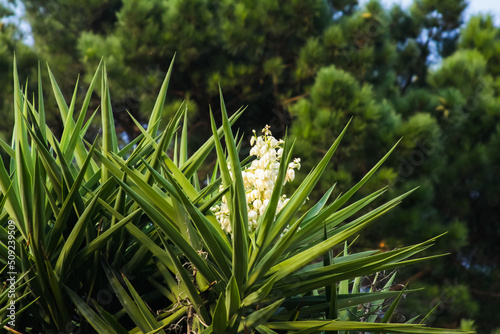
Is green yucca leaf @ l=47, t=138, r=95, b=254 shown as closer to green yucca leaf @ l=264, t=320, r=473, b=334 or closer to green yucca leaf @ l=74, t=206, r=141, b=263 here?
green yucca leaf @ l=74, t=206, r=141, b=263

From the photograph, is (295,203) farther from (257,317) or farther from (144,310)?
(144,310)

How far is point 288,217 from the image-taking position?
59.4 inches

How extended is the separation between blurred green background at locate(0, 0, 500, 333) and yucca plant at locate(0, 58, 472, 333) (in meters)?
4.37

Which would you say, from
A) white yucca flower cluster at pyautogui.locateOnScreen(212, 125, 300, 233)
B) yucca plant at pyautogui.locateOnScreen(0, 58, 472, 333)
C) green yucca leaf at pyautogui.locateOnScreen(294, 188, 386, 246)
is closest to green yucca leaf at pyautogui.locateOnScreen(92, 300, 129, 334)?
yucca plant at pyautogui.locateOnScreen(0, 58, 472, 333)

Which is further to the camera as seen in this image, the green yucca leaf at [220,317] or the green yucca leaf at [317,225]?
the green yucca leaf at [317,225]

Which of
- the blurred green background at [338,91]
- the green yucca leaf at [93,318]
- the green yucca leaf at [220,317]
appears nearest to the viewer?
the green yucca leaf at [220,317]

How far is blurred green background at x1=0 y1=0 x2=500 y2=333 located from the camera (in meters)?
6.13

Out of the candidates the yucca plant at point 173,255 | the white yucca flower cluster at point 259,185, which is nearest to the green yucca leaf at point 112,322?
the yucca plant at point 173,255

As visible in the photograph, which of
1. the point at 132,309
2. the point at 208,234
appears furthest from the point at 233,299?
the point at 132,309

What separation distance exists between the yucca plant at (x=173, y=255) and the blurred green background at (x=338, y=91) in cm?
437

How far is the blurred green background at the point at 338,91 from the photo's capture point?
20.1 feet

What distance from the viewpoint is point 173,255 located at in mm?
1420

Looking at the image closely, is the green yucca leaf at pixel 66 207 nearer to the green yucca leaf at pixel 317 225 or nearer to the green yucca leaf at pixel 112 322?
the green yucca leaf at pixel 112 322

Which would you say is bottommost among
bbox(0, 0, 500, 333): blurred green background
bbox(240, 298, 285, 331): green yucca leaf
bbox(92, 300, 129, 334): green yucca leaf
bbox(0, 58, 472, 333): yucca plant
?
bbox(240, 298, 285, 331): green yucca leaf
